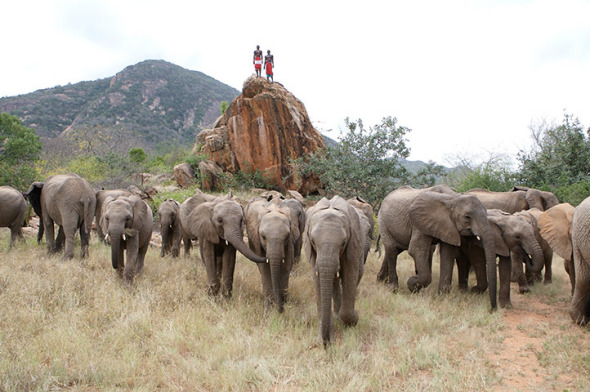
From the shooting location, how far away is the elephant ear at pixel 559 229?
5984 mm

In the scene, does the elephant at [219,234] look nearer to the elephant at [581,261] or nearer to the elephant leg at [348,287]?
the elephant leg at [348,287]

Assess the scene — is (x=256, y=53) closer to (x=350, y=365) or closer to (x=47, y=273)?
(x=47, y=273)

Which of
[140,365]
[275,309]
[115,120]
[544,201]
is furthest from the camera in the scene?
[115,120]

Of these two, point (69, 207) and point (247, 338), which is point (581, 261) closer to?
point (247, 338)

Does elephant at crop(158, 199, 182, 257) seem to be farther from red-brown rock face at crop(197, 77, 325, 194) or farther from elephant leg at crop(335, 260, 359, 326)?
red-brown rock face at crop(197, 77, 325, 194)

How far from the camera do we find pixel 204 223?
6.98 m

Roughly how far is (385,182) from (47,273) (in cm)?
1395

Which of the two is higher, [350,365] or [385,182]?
[385,182]

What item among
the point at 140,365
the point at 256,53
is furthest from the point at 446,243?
the point at 256,53

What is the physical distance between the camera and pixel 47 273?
752 centimetres

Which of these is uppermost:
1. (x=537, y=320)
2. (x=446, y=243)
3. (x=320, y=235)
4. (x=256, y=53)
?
(x=256, y=53)

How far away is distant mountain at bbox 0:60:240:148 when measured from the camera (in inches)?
2522

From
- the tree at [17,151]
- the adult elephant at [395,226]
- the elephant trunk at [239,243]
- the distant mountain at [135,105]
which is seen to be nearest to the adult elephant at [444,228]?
the adult elephant at [395,226]

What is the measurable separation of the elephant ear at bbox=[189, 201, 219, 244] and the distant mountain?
171 feet
